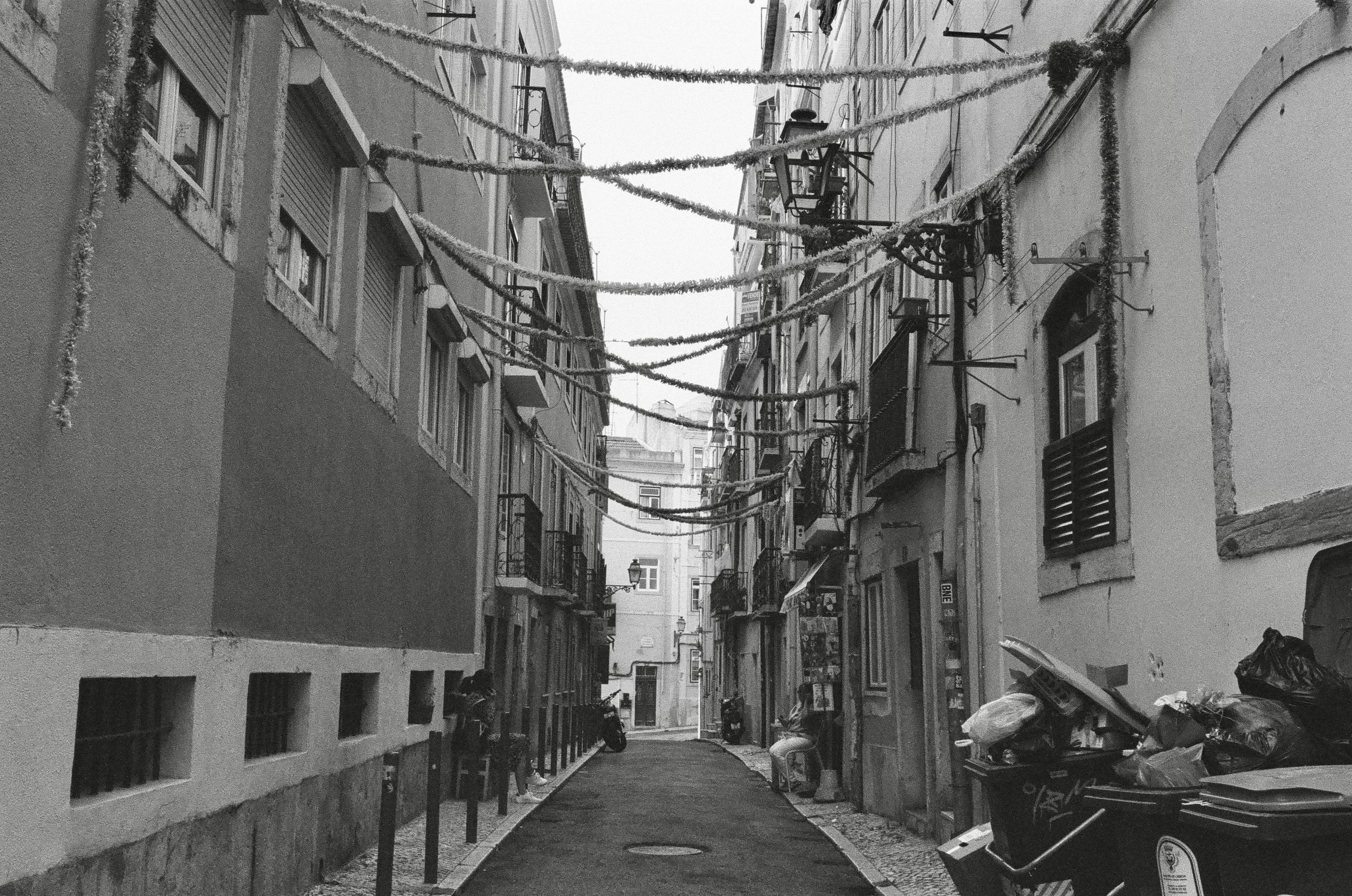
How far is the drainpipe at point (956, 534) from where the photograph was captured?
11.0 m

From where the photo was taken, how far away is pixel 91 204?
218 inches

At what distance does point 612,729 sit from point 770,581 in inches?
202

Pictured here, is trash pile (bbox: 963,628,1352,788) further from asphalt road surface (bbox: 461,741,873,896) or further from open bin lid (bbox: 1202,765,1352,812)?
asphalt road surface (bbox: 461,741,873,896)

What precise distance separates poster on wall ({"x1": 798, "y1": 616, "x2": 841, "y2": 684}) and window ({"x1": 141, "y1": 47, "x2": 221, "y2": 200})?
35.3ft

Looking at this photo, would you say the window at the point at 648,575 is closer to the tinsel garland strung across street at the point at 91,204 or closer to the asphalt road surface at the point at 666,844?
the asphalt road surface at the point at 666,844

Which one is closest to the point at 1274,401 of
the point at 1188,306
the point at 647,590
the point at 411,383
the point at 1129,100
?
the point at 1188,306

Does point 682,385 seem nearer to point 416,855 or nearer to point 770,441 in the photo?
point 416,855

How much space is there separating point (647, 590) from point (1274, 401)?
54005mm

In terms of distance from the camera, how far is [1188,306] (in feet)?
22.3

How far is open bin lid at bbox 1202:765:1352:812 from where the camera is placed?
3518 millimetres

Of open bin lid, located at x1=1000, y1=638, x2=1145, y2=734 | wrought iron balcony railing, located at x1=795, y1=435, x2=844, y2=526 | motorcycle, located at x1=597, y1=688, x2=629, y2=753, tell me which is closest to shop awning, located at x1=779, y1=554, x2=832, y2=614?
wrought iron balcony railing, located at x1=795, y1=435, x2=844, y2=526

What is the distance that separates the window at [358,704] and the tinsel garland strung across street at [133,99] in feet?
19.8

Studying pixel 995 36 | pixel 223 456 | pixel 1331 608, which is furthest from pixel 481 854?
pixel 995 36

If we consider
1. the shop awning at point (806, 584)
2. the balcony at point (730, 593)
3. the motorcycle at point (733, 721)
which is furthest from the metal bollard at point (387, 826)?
the balcony at point (730, 593)
